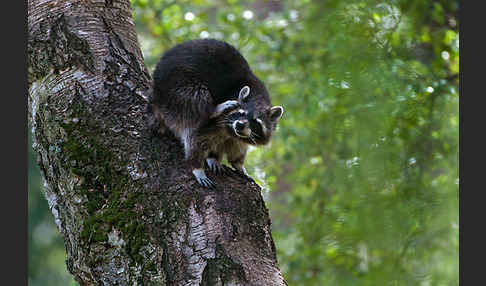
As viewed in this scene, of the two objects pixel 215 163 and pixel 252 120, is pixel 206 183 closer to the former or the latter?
pixel 215 163

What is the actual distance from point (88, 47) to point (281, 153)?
4.46 meters

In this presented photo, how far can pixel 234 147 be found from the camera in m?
3.64

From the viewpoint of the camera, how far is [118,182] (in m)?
2.58

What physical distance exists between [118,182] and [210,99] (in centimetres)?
99

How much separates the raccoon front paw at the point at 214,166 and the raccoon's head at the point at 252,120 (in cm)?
25

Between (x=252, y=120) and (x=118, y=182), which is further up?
(x=118, y=182)

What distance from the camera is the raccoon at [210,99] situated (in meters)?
3.24

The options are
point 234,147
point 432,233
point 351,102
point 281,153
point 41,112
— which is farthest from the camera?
point 281,153

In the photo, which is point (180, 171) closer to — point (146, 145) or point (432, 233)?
point (146, 145)

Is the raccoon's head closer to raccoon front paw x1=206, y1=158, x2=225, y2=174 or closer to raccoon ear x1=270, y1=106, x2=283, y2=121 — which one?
raccoon ear x1=270, y1=106, x2=283, y2=121

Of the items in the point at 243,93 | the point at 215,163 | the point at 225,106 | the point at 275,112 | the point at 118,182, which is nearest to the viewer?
the point at 118,182

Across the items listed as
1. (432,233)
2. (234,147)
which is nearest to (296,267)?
(234,147)

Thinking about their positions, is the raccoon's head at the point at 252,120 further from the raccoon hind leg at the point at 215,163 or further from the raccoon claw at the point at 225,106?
the raccoon hind leg at the point at 215,163

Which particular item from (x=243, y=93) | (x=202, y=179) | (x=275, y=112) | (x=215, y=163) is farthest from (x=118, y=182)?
(x=275, y=112)
